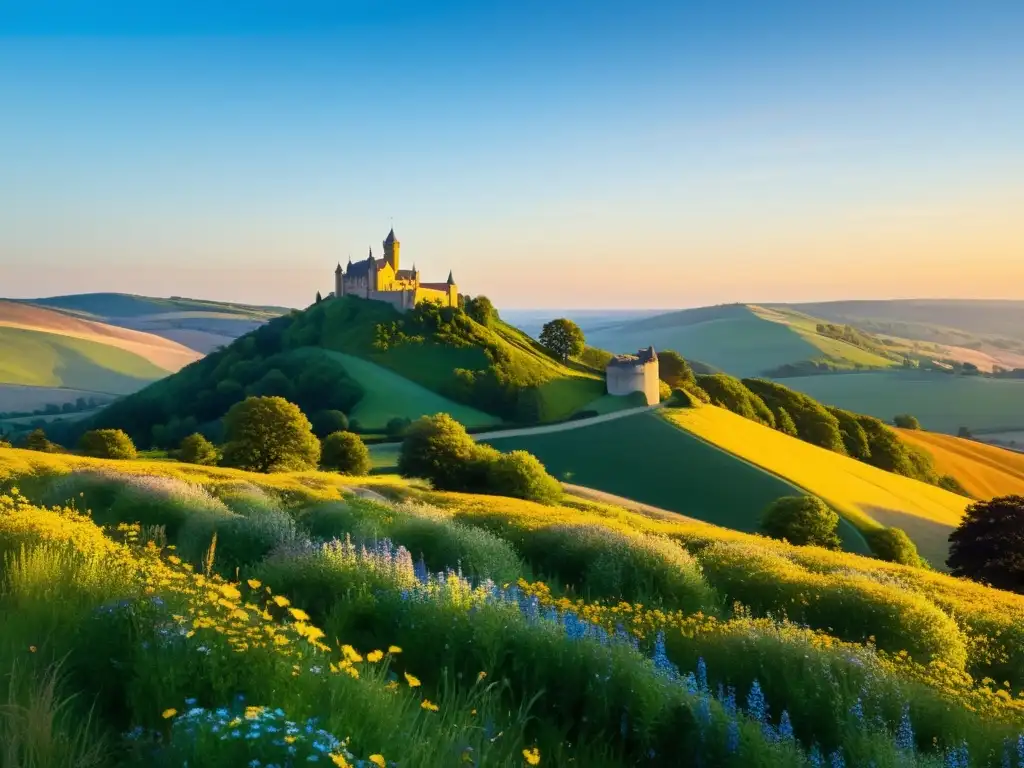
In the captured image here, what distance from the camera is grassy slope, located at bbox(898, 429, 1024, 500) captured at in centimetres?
9706

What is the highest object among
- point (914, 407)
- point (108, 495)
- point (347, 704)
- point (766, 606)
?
point (347, 704)

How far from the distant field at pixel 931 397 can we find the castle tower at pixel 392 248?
308 ft

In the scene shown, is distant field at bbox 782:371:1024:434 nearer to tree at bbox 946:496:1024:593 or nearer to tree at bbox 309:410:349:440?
tree at bbox 946:496:1024:593

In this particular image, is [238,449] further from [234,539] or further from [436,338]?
[436,338]

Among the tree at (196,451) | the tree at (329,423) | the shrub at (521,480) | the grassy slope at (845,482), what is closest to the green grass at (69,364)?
the tree at (329,423)

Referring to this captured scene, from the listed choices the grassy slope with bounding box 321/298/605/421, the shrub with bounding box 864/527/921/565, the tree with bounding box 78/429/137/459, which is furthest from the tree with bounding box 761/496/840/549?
the grassy slope with bounding box 321/298/605/421

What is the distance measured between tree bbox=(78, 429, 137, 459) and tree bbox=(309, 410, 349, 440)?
82.6 feet

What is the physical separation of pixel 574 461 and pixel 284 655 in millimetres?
66681

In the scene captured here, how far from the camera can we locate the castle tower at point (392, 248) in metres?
145

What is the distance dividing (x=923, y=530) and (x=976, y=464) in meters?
48.9

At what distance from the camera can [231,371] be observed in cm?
12000

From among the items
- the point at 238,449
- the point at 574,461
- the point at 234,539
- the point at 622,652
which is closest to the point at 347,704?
the point at 622,652

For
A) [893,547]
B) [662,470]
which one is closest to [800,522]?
[893,547]

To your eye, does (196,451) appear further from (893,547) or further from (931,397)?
(931,397)
